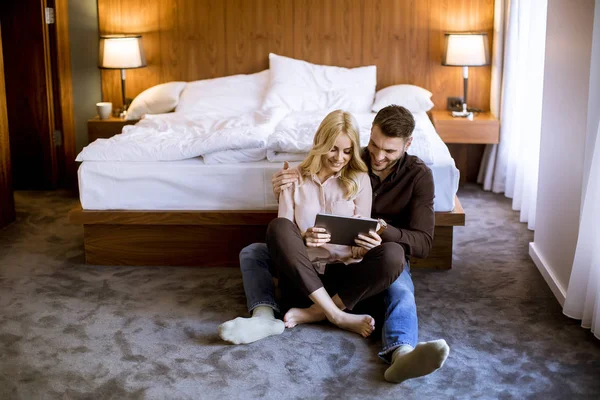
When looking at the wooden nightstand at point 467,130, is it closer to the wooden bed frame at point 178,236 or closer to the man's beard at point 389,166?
the wooden bed frame at point 178,236

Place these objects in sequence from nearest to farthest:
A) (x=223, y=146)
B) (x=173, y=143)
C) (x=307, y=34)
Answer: (x=223, y=146) < (x=173, y=143) < (x=307, y=34)

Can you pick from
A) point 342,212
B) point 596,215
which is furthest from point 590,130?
point 342,212

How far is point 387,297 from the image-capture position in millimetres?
2828

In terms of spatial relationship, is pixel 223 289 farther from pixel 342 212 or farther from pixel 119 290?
pixel 342 212

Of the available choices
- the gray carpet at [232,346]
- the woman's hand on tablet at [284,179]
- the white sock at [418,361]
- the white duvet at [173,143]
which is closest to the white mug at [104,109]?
the white duvet at [173,143]

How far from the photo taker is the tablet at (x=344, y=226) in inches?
108

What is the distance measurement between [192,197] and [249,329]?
96 cm

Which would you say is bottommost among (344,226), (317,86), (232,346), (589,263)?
(232,346)

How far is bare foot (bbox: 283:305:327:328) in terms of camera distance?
2.88 m

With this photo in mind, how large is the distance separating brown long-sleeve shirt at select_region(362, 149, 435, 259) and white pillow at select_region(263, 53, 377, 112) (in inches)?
74.5

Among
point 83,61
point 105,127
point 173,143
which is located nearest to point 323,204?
point 173,143

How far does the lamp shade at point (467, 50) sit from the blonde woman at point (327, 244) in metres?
2.25

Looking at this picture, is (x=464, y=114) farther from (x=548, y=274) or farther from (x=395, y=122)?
(x=395, y=122)

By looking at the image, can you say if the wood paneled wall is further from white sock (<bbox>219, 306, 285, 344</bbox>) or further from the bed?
white sock (<bbox>219, 306, 285, 344</bbox>)
